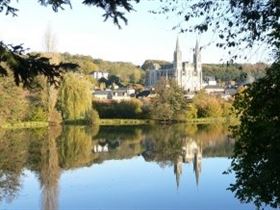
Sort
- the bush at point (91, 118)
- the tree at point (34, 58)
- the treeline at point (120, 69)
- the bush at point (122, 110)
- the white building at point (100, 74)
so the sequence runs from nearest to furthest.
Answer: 1. the tree at point (34, 58)
2. the bush at point (91, 118)
3. the bush at point (122, 110)
4. the white building at point (100, 74)
5. the treeline at point (120, 69)

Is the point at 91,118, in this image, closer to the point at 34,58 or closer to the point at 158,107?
the point at 158,107

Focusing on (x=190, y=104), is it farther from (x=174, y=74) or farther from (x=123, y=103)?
(x=174, y=74)

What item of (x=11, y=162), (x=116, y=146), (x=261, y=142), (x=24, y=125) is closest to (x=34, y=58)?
(x=261, y=142)

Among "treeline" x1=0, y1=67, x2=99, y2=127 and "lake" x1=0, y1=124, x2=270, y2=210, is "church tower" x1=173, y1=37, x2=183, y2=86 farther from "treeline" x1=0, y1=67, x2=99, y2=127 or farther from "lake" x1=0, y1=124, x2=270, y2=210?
"lake" x1=0, y1=124, x2=270, y2=210

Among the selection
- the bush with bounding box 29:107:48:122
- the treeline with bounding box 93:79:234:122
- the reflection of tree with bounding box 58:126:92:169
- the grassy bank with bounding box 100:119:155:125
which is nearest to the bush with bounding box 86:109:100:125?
the grassy bank with bounding box 100:119:155:125

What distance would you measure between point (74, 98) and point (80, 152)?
19890 millimetres

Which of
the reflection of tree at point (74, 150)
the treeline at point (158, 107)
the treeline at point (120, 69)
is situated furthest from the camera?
the treeline at point (120, 69)

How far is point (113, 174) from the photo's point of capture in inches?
799

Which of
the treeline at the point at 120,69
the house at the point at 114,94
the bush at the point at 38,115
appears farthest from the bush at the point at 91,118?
the treeline at the point at 120,69

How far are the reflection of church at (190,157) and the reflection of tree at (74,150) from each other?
4398 mm

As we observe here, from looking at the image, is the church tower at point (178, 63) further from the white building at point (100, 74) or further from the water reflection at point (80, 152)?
the water reflection at point (80, 152)

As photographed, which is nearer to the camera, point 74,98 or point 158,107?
point 74,98

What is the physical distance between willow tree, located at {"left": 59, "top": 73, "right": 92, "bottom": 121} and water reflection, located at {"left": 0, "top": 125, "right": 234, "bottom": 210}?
8302 millimetres

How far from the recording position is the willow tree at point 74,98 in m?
46.9
